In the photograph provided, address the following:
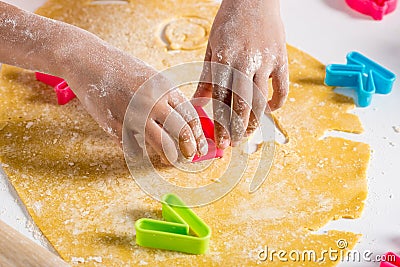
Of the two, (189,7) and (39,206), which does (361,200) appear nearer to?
(39,206)

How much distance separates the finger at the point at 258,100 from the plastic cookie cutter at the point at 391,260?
0.30m

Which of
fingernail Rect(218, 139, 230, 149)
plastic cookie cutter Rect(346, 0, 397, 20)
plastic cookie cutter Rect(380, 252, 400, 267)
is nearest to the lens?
plastic cookie cutter Rect(380, 252, 400, 267)

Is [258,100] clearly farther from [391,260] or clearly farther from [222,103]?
[391,260]

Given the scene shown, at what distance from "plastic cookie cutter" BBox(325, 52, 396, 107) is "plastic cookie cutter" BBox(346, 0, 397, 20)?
0.63 feet

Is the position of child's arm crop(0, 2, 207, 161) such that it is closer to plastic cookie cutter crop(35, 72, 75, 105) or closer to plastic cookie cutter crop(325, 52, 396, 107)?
plastic cookie cutter crop(35, 72, 75, 105)

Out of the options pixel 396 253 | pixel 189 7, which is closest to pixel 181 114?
pixel 396 253

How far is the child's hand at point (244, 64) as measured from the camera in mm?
1163

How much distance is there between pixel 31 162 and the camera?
1255 millimetres

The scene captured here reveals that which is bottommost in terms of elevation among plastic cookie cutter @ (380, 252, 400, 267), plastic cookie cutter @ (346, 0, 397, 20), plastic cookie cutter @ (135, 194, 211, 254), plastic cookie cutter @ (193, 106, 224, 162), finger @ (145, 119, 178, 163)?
plastic cookie cutter @ (380, 252, 400, 267)

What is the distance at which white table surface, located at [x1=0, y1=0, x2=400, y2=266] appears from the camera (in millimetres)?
1157

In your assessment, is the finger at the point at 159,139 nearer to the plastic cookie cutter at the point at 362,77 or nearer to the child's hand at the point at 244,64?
Result: the child's hand at the point at 244,64

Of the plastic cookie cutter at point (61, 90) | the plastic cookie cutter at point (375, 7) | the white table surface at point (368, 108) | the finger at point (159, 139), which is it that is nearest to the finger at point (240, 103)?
the finger at point (159, 139)

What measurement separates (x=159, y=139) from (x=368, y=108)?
46 cm

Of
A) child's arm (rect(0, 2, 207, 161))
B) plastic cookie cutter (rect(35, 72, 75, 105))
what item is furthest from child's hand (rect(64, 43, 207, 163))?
plastic cookie cutter (rect(35, 72, 75, 105))
